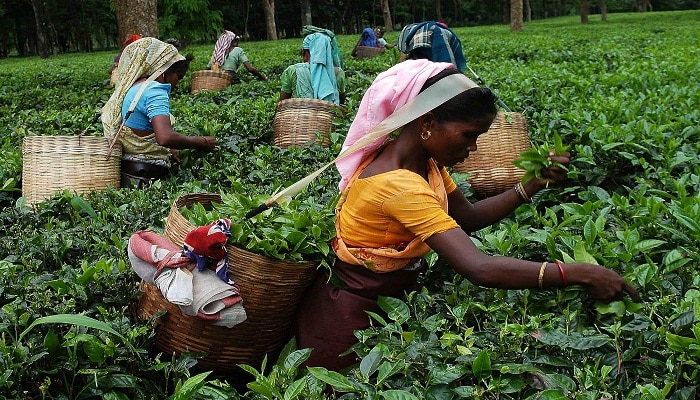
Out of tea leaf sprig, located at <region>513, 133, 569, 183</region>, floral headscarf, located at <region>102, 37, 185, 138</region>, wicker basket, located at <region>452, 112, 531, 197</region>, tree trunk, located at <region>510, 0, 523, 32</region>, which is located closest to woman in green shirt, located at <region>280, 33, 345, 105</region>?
floral headscarf, located at <region>102, 37, 185, 138</region>

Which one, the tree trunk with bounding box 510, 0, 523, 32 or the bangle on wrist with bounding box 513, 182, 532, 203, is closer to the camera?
the bangle on wrist with bounding box 513, 182, 532, 203

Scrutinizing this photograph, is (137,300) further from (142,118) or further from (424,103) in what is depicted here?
(142,118)

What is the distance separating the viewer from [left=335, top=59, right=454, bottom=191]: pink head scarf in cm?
234

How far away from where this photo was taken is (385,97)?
2375 millimetres

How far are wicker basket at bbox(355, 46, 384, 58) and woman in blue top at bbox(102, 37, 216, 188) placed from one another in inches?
410

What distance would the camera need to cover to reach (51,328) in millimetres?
2271

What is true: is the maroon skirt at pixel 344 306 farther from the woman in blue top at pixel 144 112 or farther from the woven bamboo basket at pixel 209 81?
the woven bamboo basket at pixel 209 81

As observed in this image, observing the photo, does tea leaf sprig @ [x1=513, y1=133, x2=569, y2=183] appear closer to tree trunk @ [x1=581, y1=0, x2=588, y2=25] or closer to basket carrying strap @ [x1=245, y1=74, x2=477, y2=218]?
basket carrying strap @ [x1=245, y1=74, x2=477, y2=218]

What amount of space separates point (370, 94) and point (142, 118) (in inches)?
99.4

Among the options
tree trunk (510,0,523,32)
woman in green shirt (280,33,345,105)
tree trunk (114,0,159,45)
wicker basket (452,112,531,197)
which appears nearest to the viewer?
wicker basket (452,112,531,197)

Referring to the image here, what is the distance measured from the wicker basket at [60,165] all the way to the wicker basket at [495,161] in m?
2.28

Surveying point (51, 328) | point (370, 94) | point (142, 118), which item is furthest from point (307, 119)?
point (51, 328)

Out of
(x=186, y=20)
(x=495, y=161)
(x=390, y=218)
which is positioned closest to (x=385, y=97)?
(x=390, y=218)

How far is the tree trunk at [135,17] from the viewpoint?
10375 mm
